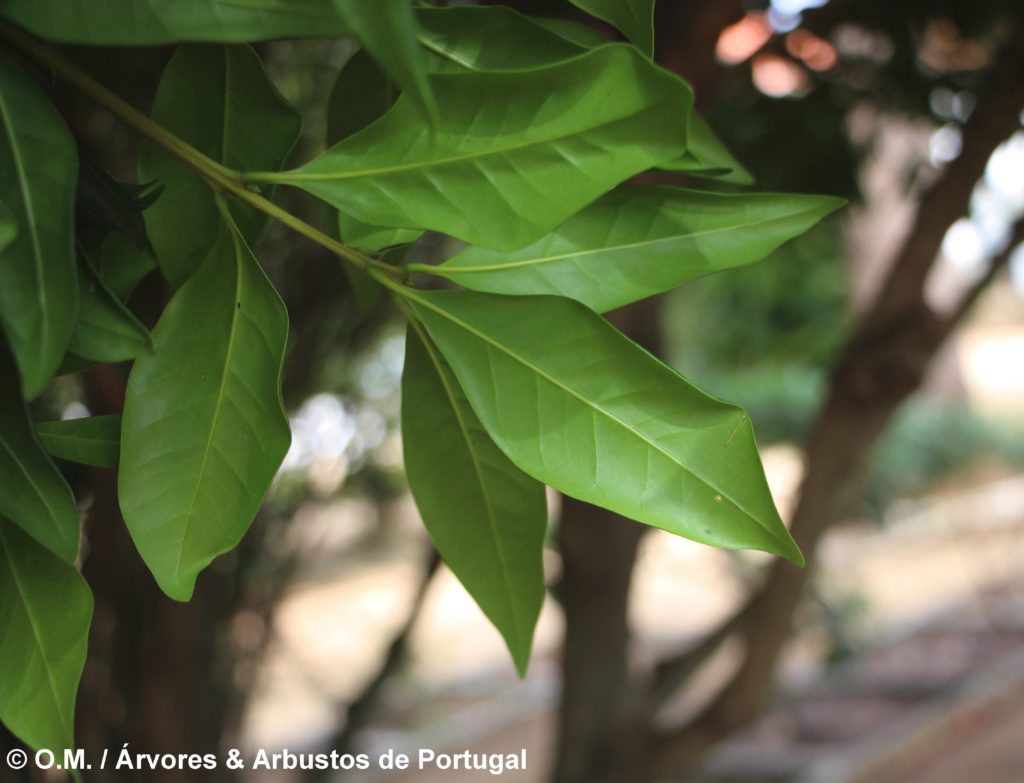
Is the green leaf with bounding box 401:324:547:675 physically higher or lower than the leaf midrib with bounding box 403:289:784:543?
lower

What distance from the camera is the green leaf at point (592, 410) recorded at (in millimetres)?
242

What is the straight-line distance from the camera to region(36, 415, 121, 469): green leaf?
10.2 inches

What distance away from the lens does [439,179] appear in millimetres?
239

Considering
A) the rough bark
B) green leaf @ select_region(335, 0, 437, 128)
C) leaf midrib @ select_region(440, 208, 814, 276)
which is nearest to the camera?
green leaf @ select_region(335, 0, 437, 128)

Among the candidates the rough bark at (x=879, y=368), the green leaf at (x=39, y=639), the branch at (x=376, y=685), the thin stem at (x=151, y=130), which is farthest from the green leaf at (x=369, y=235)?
the branch at (x=376, y=685)

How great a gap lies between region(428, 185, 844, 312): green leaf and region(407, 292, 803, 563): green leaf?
19 mm

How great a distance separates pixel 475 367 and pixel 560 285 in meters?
0.04

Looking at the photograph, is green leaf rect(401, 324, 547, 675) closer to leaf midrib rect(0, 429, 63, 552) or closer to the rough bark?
leaf midrib rect(0, 429, 63, 552)

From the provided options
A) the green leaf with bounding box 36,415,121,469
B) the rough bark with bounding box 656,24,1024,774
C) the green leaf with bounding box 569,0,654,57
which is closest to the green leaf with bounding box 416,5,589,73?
the green leaf with bounding box 569,0,654,57

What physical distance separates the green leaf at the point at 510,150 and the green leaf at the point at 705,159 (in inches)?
1.8

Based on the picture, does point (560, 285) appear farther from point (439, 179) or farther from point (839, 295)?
point (839, 295)

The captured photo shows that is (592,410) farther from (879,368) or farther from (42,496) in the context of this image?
(879,368)

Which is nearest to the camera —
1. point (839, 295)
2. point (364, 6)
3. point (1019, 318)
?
point (364, 6)

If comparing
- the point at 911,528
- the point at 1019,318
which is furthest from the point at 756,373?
the point at 1019,318
